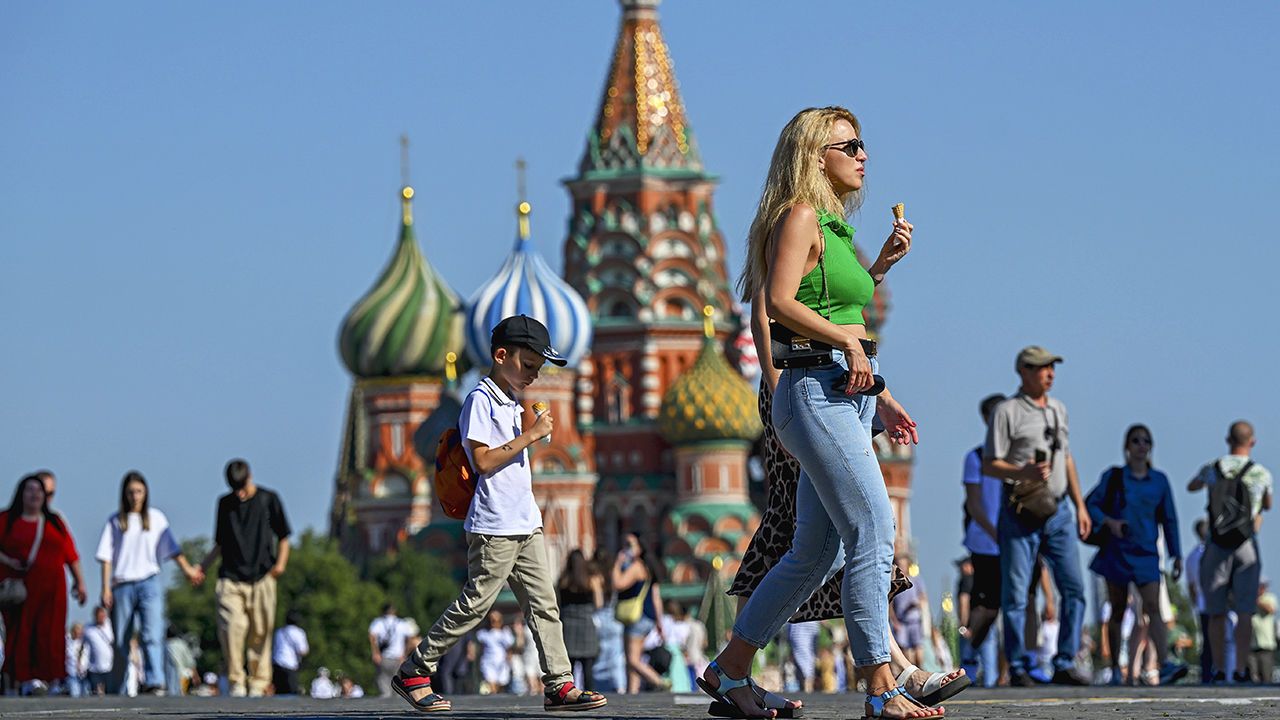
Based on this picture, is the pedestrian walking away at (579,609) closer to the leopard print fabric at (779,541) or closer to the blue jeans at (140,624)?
the blue jeans at (140,624)

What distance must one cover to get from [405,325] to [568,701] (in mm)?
73108

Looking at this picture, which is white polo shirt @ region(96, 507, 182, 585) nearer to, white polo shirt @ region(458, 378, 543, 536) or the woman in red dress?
the woman in red dress

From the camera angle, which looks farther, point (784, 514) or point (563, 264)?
point (563, 264)

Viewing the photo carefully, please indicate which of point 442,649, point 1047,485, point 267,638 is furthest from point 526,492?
point 267,638

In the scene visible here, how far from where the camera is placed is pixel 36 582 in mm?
15977

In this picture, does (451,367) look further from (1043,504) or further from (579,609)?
(1043,504)

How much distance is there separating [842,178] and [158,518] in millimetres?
7950

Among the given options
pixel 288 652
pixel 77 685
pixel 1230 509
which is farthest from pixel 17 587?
pixel 77 685

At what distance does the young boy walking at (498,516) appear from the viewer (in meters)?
10.2

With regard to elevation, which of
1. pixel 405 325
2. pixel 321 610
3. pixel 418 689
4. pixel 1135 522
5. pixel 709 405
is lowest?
pixel 418 689

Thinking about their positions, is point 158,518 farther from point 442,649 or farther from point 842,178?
point 842,178

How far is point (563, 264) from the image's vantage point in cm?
8025

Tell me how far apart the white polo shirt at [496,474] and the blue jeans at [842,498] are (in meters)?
1.42

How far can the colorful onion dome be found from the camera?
7525 cm
